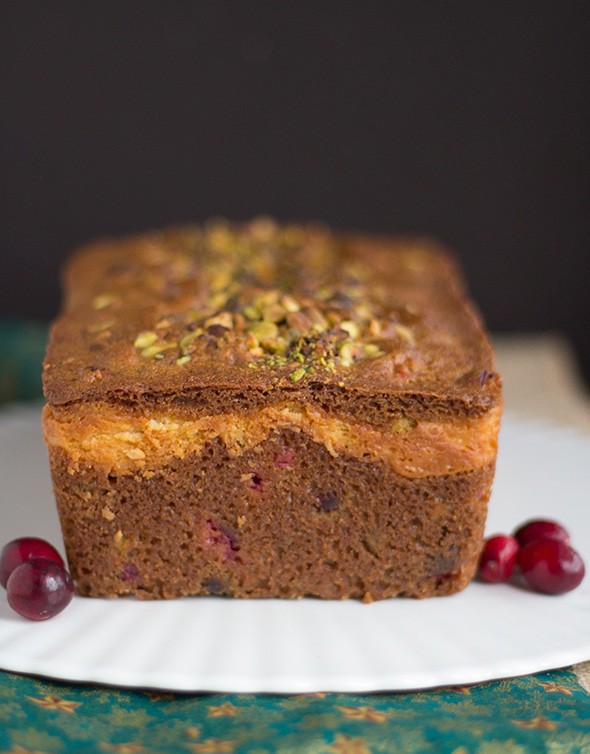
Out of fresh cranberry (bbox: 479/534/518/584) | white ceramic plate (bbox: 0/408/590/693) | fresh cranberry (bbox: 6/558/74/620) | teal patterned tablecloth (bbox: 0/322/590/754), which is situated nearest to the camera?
teal patterned tablecloth (bbox: 0/322/590/754)

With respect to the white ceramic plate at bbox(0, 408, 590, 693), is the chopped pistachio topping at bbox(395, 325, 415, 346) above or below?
above

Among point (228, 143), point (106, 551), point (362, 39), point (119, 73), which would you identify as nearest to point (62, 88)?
point (119, 73)

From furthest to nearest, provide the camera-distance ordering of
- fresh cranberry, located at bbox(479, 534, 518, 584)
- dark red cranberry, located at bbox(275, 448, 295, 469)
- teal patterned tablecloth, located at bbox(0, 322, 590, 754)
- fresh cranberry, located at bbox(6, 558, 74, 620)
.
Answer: fresh cranberry, located at bbox(479, 534, 518, 584), dark red cranberry, located at bbox(275, 448, 295, 469), fresh cranberry, located at bbox(6, 558, 74, 620), teal patterned tablecloth, located at bbox(0, 322, 590, 754)

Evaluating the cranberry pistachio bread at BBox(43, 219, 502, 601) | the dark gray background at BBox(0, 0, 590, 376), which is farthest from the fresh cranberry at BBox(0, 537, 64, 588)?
the dark gray background at BBox(0, 0, 590, 376)

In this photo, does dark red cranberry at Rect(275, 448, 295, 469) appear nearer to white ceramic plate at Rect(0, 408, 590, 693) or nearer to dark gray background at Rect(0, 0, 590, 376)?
white ceramic plate at Rect(0, 408, 590, 693)

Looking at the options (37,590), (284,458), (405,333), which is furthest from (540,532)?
(37,590)

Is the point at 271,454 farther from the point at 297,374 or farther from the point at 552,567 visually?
the point at 552,567

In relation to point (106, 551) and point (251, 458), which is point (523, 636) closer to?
point (251, 458)
